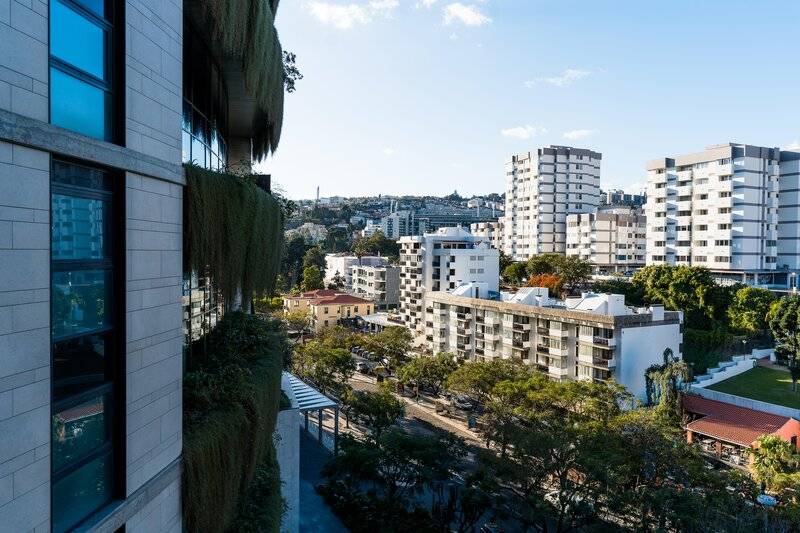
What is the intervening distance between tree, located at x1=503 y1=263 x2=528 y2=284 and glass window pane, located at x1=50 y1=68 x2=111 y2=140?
2373 inches

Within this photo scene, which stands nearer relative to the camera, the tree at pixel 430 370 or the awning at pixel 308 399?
the awning at pixel 308 399

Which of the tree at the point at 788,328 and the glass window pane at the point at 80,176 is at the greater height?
the glass window pane at the point at 80,176

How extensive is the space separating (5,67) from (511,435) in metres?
18.3

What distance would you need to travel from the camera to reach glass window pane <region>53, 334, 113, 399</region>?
12.1 ft

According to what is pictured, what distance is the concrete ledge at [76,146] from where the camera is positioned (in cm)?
319

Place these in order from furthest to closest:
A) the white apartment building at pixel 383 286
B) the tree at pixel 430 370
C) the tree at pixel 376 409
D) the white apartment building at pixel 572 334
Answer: the white apartment building at pixel 383 286 → the tree at pixel 430 370 → the white apartment building at pixel 572 334 → the tree at pixel 376 409

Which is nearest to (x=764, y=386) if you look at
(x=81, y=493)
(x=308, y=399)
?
(x=308, y=399)

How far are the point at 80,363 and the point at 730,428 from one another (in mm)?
28210

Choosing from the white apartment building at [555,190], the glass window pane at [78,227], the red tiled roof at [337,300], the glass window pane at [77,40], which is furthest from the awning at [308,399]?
the white apartment building at [555,190]

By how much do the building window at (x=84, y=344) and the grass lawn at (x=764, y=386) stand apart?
115ft

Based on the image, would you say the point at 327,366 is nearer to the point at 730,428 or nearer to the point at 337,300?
the point at 730,428

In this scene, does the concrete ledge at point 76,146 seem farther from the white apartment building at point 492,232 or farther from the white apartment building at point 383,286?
the white apartment building at point 492,232

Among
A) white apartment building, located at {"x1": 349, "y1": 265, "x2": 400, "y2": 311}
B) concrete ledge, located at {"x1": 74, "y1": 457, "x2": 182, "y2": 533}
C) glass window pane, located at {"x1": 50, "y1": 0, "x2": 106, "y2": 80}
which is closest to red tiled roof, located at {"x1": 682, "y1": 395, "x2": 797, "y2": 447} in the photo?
concrete ledge, located at {"x1": 74, "y1": 457, "x2": 182, "y2": 533}

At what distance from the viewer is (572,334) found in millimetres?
30875
